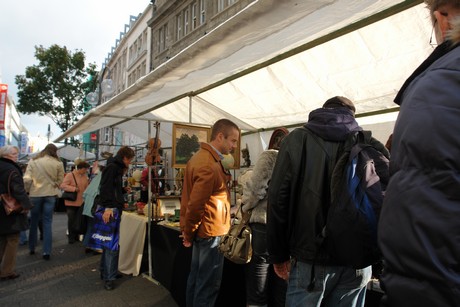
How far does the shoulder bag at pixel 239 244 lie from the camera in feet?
9.32

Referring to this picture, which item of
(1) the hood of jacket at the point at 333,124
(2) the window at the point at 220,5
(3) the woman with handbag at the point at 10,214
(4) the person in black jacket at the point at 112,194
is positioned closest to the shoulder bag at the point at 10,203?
(3) the woman with handbag at the point at 10,214

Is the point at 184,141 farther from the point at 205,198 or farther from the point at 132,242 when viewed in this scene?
the point at 205,198

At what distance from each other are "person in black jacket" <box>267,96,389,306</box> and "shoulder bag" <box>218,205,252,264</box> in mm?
977

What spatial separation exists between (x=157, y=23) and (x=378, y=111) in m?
24.0

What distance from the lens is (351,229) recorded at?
1.46 metres

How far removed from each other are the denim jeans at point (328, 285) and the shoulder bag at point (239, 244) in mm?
1061

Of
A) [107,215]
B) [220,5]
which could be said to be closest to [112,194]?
[107,215]

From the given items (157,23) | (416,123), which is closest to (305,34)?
(416,123)

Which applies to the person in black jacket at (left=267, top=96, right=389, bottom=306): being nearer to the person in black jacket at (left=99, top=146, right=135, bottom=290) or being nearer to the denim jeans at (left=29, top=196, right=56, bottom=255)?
the person in black jacket at (left=99, top=146, right=135, bottom=290)

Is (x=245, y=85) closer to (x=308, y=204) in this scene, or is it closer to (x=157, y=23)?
(x=308, y=204)

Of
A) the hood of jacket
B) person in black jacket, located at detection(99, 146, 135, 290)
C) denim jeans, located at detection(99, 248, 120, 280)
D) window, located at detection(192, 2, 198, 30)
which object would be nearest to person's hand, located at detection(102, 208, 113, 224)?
person in black jacket, located at detection(99, 146, 135, 290)

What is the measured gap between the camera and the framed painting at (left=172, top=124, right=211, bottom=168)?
5047 mm

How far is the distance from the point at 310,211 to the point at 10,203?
4.79m

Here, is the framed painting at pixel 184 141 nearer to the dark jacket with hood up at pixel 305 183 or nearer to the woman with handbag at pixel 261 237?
the woman with handbag at pixel 261 237
